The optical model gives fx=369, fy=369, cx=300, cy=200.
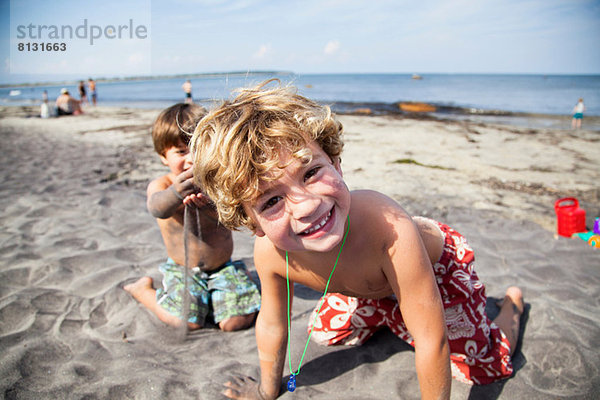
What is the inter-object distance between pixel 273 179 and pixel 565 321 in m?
2.22

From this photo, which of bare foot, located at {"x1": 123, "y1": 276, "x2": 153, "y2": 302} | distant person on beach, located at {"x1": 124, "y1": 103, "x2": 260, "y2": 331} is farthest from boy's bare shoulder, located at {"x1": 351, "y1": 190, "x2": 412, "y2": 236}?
bare foot, located at {"x1": 123, "y1": 276, "x2": 153, "y2": 302}

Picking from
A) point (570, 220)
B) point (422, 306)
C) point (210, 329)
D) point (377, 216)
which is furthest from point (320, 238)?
point (570, 220)

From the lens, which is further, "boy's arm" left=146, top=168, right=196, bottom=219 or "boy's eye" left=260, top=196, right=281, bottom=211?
"boy's arm" left=146, top=168, right=196, bottom=219

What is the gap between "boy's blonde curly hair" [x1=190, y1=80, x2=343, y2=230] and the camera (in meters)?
1.24

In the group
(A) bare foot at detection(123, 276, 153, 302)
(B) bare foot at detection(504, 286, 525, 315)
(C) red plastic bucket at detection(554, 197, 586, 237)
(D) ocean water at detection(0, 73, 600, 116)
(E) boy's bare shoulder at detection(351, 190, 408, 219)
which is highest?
(D) ocean water at detection(0, 73, 600, 116)

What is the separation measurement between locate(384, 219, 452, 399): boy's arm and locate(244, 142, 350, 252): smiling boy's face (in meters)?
0.29

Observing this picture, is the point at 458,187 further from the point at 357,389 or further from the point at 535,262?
the point at 357,389

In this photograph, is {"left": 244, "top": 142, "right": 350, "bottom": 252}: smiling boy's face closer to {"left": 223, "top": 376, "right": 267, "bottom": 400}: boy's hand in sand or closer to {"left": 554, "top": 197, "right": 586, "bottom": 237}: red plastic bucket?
{"left": 223, "top": 376, "right": 267, "bottom": 400}: boy's hand in sand

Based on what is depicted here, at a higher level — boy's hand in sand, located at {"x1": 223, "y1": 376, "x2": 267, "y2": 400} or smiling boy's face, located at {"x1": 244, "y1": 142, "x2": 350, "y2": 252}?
smiling boy's face, located at {"x1": 244, "y1": 142, "x2": 350, "y2": 252}

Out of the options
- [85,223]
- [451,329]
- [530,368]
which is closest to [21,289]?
[85,223]

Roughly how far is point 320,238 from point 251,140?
1.34 ft

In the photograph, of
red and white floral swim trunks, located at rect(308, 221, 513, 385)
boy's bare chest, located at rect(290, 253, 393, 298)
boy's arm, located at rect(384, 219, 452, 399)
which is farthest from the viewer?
red and white floral swim trunks, located at rect(308, 221, 513, 385)

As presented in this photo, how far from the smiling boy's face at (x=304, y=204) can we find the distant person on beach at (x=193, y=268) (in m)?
1.07

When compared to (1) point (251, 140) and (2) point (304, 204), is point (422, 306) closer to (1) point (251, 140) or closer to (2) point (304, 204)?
(2) point (304, 204)
